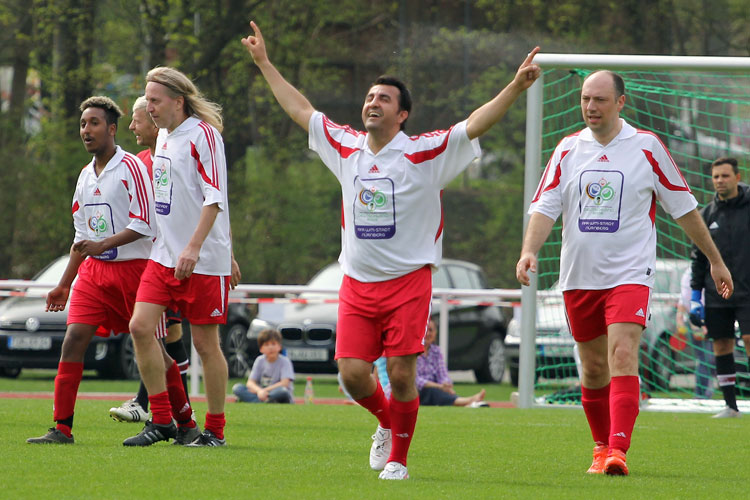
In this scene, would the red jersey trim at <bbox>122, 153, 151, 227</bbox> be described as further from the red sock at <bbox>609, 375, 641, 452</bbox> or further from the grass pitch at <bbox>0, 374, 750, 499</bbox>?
the red sock at <bbox>609, 375, 641, 452</bbox>

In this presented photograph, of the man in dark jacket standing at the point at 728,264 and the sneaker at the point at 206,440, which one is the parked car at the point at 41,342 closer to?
the man in dark jacket standing at the point at 728,264

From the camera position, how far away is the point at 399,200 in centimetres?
677

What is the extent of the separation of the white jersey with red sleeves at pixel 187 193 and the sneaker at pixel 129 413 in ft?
8.04

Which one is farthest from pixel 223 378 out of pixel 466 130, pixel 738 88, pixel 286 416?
pixel 738 88

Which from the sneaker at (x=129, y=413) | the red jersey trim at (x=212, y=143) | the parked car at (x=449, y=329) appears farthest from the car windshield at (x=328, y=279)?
the red jersey trim at (x=212, y=143)

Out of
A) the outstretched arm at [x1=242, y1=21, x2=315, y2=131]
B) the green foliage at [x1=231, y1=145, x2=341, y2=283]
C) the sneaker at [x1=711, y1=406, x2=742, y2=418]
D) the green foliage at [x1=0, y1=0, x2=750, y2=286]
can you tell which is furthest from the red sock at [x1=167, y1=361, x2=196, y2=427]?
the green foliage at [x1=0, y1=0, x2=750, y2=286]

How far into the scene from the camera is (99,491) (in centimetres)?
601

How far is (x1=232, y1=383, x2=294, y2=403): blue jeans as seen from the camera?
45.0ft

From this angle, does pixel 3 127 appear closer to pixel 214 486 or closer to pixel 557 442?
pixel 557 442

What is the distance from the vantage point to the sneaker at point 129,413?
9.90 metres

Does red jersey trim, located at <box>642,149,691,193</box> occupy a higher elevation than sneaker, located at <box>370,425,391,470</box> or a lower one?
higher

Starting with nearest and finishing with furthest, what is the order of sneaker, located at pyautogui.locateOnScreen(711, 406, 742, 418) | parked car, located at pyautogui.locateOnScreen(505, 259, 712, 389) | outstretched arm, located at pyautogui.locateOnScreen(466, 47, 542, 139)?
outstretched arm, located at pyautogui.locateOnScreen(466, 47, 542, 139) → sneaker, located at pyautogui.locateOnScreen(711, 406, 742, 418) → parked car, located at pyautogui.locateOnScreen(505, 259, 712, 389)

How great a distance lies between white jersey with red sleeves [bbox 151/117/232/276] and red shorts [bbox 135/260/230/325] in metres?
0.06

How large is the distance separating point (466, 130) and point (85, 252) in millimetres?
2594
